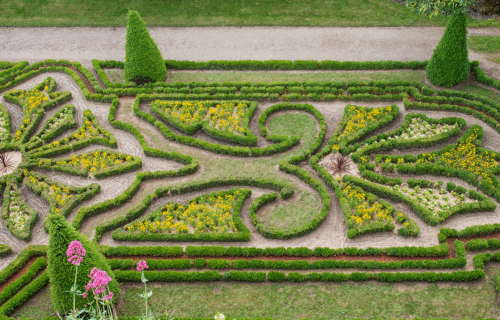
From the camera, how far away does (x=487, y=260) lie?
1664 cm

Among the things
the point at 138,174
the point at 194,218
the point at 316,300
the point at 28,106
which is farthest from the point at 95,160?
the point at 316,300

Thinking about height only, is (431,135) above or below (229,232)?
above

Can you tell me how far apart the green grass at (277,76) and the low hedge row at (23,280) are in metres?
13.4

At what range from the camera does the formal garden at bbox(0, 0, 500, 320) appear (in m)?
16.0

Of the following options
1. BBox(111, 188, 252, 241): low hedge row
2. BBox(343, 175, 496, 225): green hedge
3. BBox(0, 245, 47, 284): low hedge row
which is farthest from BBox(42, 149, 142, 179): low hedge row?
BBox(343, 175, 496, 225): green hedge

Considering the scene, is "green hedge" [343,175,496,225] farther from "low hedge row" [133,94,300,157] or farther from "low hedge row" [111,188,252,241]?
"low hedge row" [111,188,252,241]

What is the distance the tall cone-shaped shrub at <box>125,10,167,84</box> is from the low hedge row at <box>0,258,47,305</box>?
1246cm

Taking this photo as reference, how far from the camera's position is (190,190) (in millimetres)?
19969

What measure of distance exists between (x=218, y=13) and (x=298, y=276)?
2267 centimetres

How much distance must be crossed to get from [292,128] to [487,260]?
11082mm

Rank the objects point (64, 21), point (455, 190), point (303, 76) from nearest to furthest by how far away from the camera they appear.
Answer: point (455, 190) → point (303, 76) → point (64, 21)

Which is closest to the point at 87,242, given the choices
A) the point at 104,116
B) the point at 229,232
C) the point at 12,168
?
the point at 229,232

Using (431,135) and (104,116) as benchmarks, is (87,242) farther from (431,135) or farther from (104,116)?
(431,135)

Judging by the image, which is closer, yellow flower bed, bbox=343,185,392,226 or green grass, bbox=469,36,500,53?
yellow flower bed, bbox=343,185,392,226
